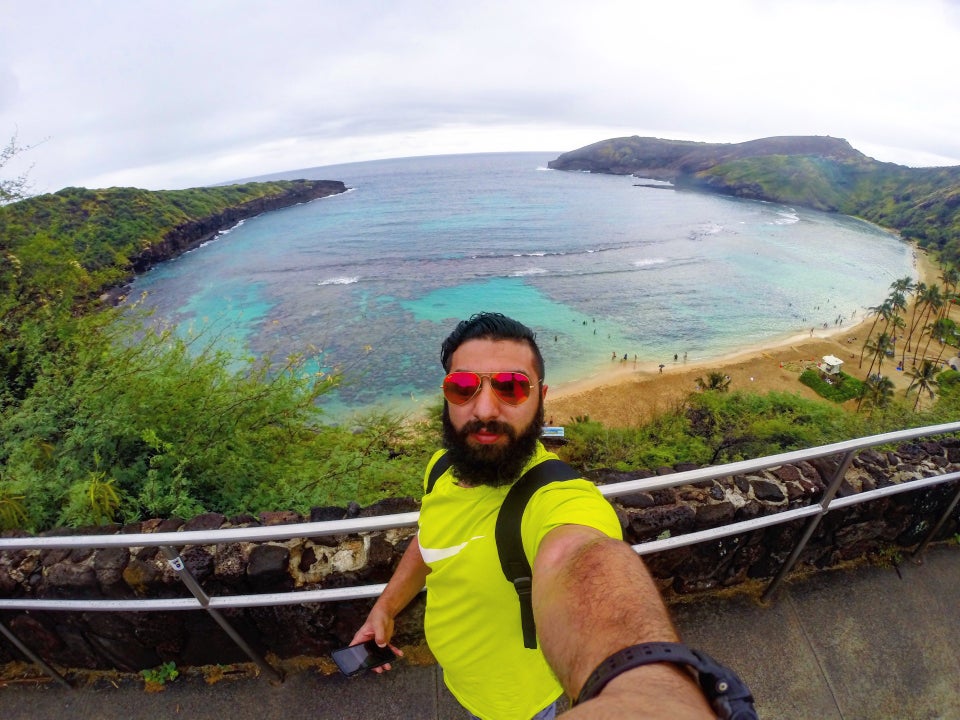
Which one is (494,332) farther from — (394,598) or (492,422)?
(394,598)

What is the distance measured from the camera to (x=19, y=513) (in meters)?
4.26

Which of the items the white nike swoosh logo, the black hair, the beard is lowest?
the white nike swoosh logo

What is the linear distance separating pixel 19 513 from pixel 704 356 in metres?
36.3

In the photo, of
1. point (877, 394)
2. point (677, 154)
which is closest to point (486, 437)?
point (877, 394)

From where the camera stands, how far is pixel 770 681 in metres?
2.45

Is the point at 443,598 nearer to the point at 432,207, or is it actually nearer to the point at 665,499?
the point at 665,499

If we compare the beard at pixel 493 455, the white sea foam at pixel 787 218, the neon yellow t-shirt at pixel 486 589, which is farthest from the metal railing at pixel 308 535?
the white sea foam at pixel 787 218

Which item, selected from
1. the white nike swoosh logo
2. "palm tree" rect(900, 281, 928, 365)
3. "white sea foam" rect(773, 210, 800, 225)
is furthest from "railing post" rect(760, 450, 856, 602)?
"white sea foam" rect(773, 210, 800, 225)

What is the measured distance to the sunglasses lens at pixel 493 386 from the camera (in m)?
1.81

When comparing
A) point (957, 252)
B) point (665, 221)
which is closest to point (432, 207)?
point (665, 221)

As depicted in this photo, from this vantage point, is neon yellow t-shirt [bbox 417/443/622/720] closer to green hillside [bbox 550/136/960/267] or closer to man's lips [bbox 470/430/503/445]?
man's lips [bbox 470/430/503/445]

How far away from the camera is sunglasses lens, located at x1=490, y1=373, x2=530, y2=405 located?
5.94 ft

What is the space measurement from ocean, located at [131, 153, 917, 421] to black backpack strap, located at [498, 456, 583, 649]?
20429mm

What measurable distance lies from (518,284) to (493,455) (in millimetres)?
48719
